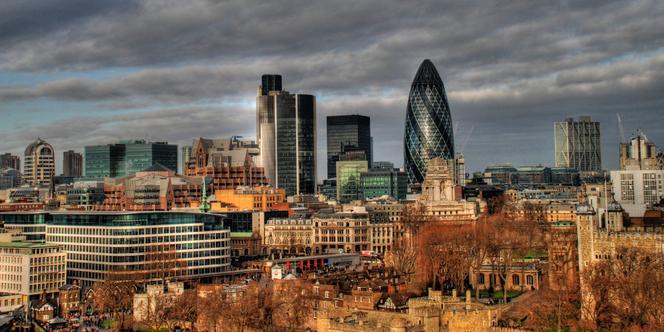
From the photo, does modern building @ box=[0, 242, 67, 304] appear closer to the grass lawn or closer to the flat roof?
the flat roof

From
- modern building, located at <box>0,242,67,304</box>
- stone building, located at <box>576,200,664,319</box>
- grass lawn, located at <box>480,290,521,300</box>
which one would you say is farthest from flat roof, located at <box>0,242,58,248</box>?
stone building, located at <box>576,200,664,319</box>

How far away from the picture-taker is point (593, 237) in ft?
342

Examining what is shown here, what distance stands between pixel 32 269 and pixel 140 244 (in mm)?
16460

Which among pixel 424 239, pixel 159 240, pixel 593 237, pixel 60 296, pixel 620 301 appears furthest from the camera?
pixel 424 239

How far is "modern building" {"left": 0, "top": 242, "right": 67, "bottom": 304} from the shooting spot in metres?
133

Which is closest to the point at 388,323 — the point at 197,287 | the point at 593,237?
the point at 593,237

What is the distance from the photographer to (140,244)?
138m

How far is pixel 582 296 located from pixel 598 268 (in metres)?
4.04

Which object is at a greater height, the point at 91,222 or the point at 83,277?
the point at 91,222

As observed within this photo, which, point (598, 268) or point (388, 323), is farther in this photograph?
point (598, 268)

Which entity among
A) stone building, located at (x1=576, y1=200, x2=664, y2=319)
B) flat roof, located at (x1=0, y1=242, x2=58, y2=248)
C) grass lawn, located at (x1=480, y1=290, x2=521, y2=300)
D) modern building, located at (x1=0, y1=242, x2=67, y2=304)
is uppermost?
stone building, located at (x1=576, y1=200, x2=664, y2=319)

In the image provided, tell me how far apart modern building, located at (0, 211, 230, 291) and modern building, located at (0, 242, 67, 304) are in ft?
13.2

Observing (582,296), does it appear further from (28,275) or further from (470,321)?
(28,275)

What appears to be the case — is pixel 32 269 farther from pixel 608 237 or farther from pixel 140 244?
pixel 608 237
